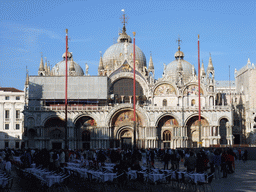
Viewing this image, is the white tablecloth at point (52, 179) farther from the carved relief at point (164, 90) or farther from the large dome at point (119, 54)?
the large dome at point (119, 54)

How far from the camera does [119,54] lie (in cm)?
7194

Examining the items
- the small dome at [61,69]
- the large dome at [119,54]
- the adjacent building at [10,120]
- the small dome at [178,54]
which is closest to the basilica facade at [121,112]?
the large dome at [119,54]

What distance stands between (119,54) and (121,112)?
43.2 ft

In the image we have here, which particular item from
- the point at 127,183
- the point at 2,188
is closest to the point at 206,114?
the point at 127,183

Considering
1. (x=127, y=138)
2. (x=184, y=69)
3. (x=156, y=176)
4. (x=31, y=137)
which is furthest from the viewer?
(x=184, y=69)

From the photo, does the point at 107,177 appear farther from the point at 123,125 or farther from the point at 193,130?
the point at 193,130

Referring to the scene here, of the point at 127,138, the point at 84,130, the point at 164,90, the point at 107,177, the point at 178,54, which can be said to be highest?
the point at 178,54

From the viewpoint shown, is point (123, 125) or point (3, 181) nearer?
point (3, 181)

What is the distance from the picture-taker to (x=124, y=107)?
6156 centimetres

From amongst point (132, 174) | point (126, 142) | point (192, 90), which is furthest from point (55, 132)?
point (132, 174)

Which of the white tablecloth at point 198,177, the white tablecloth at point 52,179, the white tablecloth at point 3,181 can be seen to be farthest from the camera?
the white tablecloth at point 198,177

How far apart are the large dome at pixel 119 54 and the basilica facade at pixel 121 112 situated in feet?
12.6

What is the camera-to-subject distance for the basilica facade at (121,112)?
201 feet

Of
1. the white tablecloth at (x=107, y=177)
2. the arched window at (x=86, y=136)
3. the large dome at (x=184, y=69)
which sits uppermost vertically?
the large dome at (x=184, y=69)
